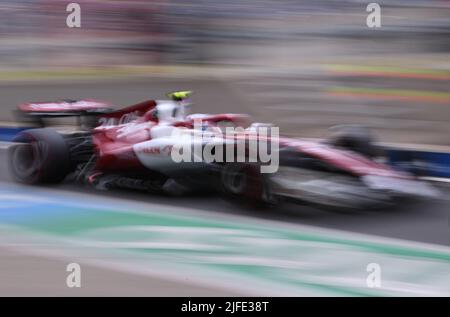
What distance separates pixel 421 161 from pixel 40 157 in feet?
11.7

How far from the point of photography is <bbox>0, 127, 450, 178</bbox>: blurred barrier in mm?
6590

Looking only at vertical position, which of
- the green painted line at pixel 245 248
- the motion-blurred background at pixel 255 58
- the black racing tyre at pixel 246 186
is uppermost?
the motion-blurred background at pixel 255 58

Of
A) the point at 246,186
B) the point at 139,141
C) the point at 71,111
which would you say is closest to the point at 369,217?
the point at 246,186

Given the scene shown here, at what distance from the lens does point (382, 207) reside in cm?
553

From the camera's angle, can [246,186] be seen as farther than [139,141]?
No

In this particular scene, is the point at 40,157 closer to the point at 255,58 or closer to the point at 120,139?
the point at 120,139

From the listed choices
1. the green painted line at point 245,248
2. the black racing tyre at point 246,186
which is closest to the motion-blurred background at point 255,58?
the black racing tyre at point 246,186

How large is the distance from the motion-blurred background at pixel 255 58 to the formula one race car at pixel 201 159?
3.02m

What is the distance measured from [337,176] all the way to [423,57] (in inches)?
164

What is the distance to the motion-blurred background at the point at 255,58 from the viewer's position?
918 centimetres

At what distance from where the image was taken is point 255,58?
11.2m

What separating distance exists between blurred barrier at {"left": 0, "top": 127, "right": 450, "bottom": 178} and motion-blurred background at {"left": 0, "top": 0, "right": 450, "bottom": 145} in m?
1.52

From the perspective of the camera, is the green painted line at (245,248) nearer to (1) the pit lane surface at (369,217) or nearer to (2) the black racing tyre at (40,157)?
(1) the pit lane surface at (369,217)
